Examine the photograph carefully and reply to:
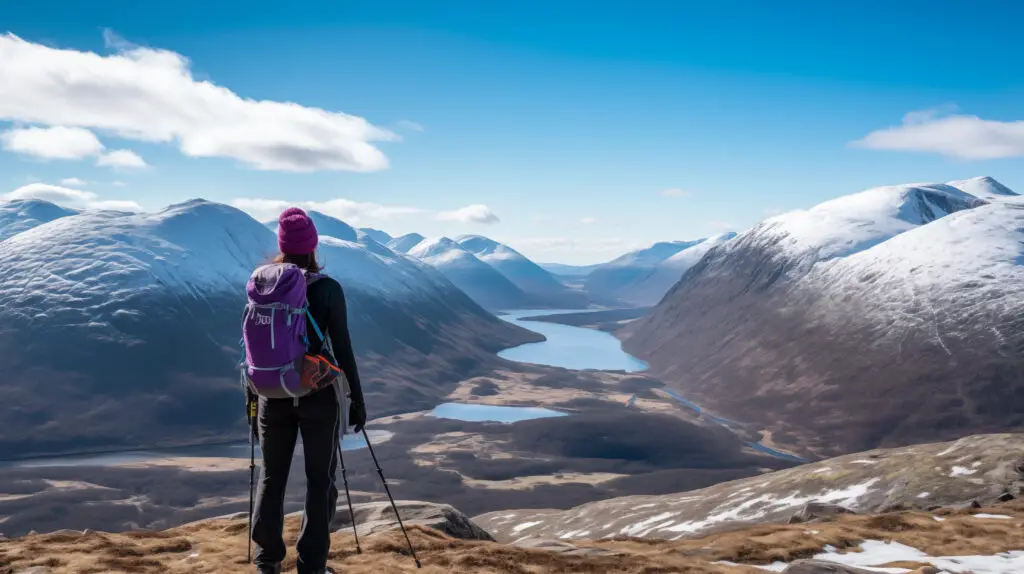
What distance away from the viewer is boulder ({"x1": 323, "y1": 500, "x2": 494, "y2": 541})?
18.8m

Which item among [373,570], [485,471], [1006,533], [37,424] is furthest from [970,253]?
[37,424]

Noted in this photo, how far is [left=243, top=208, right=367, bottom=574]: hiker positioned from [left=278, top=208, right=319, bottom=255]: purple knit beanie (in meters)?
0.02

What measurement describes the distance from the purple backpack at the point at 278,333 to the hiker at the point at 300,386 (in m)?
0.01

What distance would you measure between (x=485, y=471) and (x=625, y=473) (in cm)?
3187

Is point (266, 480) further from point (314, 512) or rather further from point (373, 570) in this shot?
point (373, 570)

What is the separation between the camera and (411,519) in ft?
65.2

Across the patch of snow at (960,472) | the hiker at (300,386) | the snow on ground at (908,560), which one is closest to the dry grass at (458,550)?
the snow on ground at (908,560)

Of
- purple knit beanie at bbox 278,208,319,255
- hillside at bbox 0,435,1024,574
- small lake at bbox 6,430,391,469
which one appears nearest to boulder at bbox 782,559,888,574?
hillside at bbox 0,435,1024,574

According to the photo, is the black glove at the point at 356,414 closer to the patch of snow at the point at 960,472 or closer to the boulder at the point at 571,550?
the boulder at the point at 571,550

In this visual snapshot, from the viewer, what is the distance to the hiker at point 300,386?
29.0 ft

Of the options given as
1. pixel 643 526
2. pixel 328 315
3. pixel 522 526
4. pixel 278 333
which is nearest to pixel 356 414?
pixel 328 315

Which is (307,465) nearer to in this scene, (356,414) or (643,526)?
(356,414)

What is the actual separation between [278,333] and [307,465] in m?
2.03

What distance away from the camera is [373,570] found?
38.3ft
